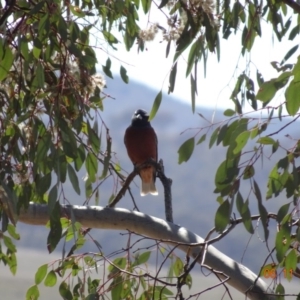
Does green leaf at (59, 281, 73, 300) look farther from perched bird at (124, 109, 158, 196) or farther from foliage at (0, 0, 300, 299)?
perched bird at (124, 109, 158, 196)

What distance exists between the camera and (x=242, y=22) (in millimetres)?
2090

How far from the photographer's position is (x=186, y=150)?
1394 mm

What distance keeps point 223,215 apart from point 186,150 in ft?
0.67

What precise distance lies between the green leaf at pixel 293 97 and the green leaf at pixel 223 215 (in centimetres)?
26

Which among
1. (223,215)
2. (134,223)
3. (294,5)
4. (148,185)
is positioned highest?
(148,185)

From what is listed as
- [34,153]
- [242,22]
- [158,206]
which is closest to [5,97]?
[34,153]

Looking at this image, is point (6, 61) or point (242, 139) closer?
point (242, 139)

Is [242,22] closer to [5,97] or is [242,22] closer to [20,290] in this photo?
[5,97]

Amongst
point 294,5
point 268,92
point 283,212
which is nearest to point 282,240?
point 283,212

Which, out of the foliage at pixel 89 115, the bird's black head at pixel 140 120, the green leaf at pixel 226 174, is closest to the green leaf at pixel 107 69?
the foliage at pixel 89 115

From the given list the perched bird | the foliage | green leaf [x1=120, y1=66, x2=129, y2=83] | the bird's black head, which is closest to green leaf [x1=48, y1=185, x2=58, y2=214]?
the foliage

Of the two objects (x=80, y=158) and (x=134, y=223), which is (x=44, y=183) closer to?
(x=80, y=158)

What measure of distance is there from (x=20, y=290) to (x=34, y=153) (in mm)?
5297

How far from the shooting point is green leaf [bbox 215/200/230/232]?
4.04ft
